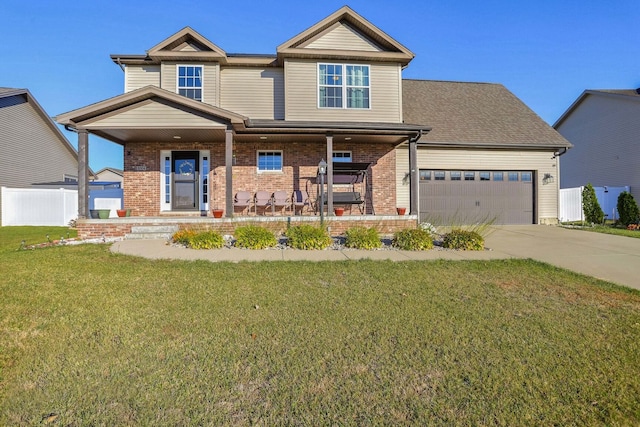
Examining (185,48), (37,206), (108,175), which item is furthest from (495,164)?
(108,175)

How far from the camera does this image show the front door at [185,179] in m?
12.0

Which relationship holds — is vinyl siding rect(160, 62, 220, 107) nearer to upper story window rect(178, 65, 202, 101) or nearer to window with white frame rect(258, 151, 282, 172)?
upper story window rect(178, 65, 202, 101)

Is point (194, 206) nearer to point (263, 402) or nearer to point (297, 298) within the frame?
point (297, 298)

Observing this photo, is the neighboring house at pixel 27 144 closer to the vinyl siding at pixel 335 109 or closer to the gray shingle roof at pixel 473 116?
the vinyl siding at pixel 335 109

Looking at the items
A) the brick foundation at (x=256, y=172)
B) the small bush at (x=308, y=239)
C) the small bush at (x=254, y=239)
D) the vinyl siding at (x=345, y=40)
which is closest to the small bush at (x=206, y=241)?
the small bush at (x=254, y=239)

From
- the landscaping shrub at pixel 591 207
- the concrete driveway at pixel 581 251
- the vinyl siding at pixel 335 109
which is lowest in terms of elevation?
the concrete driveway at pixel 581 251

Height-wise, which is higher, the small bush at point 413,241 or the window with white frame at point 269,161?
the window with white frame at point 269,161

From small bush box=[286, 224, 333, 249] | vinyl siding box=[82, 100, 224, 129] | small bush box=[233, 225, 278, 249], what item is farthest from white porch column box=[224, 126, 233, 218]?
small bush box=[286, 224, 333, 249]

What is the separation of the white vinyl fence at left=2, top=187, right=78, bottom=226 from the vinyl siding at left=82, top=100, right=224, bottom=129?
703 cm

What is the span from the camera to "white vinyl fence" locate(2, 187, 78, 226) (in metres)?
14.2

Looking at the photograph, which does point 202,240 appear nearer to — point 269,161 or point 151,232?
point 151,232

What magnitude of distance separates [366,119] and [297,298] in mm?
9257

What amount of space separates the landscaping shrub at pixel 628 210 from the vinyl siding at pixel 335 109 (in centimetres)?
984

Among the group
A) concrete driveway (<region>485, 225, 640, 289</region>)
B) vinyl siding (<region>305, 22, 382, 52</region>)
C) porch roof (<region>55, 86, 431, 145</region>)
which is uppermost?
vinyl siding (<region>305, 22, 382, 52</region>)
